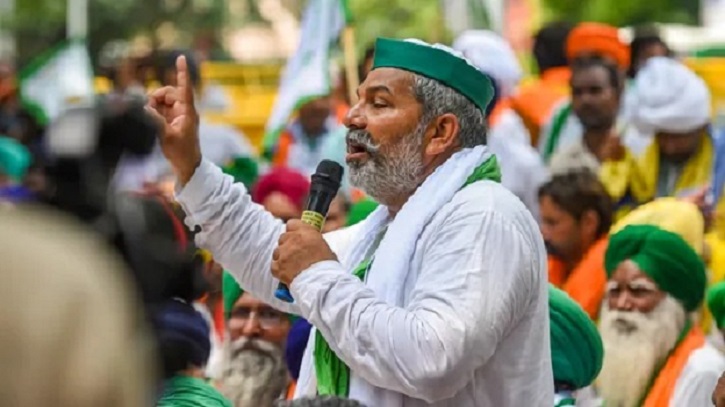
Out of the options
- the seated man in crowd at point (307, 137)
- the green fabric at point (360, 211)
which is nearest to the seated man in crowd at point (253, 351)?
the green fabric at point (360, 211)

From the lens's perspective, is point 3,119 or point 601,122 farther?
point 3,119

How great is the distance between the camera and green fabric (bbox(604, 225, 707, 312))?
6.61m

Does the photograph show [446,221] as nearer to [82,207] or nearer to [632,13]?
[82,207]

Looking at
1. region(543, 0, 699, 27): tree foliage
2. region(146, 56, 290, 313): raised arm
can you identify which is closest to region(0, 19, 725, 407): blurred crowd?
region(146, 56, 290, 313): raised arm

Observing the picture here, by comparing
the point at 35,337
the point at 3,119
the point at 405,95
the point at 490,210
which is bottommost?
the point at 35,337

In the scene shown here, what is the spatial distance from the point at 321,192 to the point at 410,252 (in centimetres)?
27

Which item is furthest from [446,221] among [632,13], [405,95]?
[632,13]

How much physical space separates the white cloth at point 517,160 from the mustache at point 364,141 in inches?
165

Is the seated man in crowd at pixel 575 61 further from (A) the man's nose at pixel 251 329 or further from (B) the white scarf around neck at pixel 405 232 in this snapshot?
(B) the white scarf around neck at pixel 405 232

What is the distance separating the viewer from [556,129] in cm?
1011

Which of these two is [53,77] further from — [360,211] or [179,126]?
[179,126]

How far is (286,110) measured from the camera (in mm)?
11078

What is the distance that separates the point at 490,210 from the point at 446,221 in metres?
0.12

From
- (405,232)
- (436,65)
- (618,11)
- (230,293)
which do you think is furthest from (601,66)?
(618,11)
